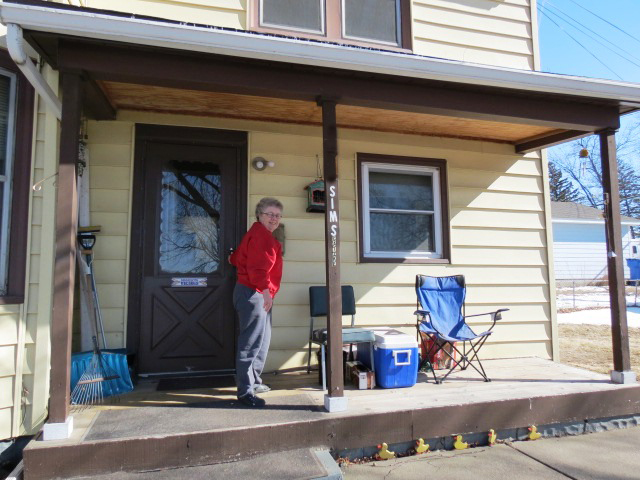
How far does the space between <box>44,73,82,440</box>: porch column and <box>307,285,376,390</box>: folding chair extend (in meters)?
1.80

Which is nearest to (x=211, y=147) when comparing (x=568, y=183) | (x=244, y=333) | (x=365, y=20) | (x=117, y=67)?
(x=117, y=67)

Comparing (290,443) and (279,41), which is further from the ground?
(279,41)

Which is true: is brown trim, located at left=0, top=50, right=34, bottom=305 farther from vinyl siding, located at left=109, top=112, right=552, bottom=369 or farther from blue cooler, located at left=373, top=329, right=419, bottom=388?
blue cooler, located at left=373, top=329, right=419, bottom=388

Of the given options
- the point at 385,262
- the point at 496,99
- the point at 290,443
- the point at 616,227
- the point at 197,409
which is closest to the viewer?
the point at 290,443

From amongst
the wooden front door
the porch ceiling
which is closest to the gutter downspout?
the porch ceiling

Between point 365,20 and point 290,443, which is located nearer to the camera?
point 290,443

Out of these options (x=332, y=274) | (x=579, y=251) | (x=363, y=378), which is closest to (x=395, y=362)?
(x=363, y=378)

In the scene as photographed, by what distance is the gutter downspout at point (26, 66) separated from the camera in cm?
256

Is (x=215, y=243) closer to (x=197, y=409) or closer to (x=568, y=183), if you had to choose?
(x=197, y=409)

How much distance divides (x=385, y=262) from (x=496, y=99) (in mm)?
1827

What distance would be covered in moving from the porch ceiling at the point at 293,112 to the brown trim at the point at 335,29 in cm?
88

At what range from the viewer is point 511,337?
16.1 feet

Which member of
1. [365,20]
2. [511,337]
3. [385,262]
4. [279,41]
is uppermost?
[365,20]

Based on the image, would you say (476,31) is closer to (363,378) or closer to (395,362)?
(395,362)
